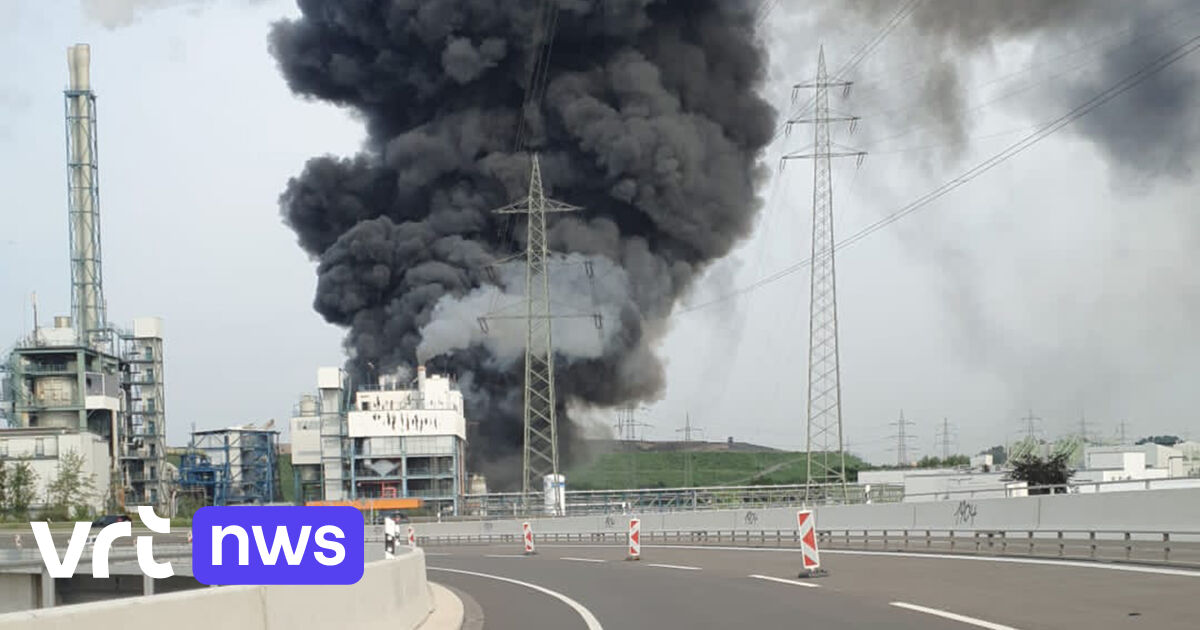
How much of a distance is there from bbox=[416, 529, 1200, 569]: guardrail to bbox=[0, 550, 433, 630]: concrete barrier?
47.2ft

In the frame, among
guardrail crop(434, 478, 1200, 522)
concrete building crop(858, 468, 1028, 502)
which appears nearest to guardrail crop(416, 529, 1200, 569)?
concrete building crop(858, 468, 1028, 502)

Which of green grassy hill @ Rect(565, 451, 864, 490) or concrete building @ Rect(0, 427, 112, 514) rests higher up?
concrete building @ Rect(0, 427, 112, 514)

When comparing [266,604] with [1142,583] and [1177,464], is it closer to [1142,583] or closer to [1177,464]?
[1142,583]

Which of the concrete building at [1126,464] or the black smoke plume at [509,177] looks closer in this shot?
the concrete building at [1126,464]

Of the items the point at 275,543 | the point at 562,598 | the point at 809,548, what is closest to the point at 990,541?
the point at 809,548

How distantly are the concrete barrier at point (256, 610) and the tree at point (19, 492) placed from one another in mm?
70949

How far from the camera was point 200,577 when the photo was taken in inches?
364

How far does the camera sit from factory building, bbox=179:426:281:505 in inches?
3802

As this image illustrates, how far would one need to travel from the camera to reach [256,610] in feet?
33.4

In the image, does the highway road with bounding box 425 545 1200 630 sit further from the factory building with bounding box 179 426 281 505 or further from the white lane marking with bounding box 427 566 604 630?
the factory building with bounding box 179 426 281 505

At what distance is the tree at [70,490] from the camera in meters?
80.6

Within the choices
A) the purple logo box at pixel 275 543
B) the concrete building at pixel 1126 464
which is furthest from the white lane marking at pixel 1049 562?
the concrete building at pixel 1126 464

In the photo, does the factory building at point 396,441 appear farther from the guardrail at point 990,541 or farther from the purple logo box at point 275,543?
the purple logo box at point 275,543

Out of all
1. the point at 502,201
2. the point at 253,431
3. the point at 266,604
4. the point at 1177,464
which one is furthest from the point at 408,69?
the point at 266,604
